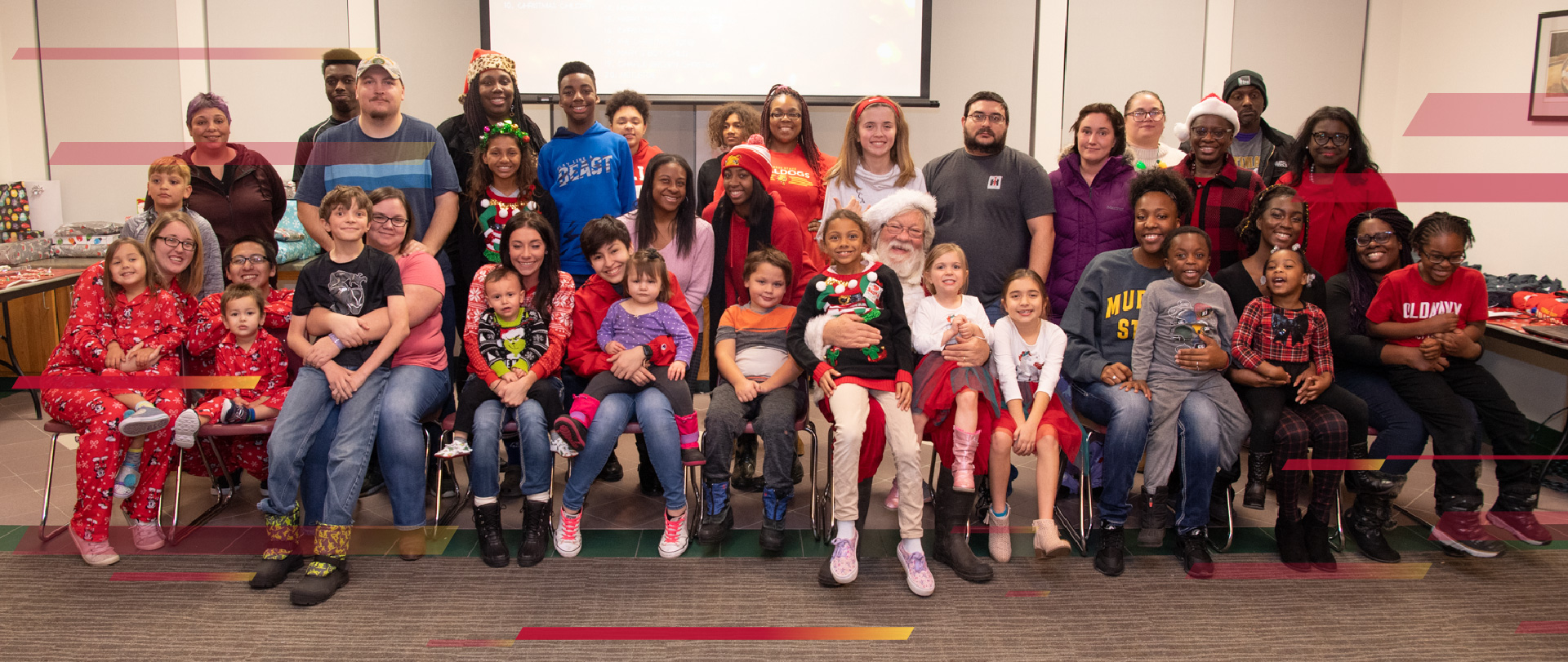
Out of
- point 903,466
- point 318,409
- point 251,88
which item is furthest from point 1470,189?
point 251,88

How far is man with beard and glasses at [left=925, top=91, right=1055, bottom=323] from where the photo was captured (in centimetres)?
349

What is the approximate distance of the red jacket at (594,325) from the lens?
3.13 metres

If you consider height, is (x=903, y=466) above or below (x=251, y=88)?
below

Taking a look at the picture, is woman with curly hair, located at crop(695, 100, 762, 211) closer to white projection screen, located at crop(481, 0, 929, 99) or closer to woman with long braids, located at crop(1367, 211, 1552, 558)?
white projection screen, located at crop(481, 0, 929, 99)

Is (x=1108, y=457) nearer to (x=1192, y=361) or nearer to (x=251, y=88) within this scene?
(x=1192, y=361)

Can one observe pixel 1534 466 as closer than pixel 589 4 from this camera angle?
Yes

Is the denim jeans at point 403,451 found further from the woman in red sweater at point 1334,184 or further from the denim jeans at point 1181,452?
the woman in red sweater at point 1334,184

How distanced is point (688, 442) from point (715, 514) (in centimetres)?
28

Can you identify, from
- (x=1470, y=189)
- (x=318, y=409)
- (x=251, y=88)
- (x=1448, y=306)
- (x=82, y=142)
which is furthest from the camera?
(x=251, y=88)

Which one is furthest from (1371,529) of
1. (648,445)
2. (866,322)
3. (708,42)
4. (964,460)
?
(708,42)

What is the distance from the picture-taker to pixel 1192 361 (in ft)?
9.77

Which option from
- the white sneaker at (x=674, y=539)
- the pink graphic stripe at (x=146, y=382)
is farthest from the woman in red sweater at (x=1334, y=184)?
the pink graphic stripe at (x=146, y=382)

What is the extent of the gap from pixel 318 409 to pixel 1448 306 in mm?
4059

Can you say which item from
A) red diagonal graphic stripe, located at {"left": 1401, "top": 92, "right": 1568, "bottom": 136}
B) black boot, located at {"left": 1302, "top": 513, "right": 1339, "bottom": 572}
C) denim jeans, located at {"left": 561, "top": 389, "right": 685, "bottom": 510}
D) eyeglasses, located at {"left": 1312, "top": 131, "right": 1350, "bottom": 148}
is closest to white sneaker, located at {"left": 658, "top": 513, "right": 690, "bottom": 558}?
denim jeans, located at {"left": 561, "top": 389, "right": 685, "bottom": 510}
